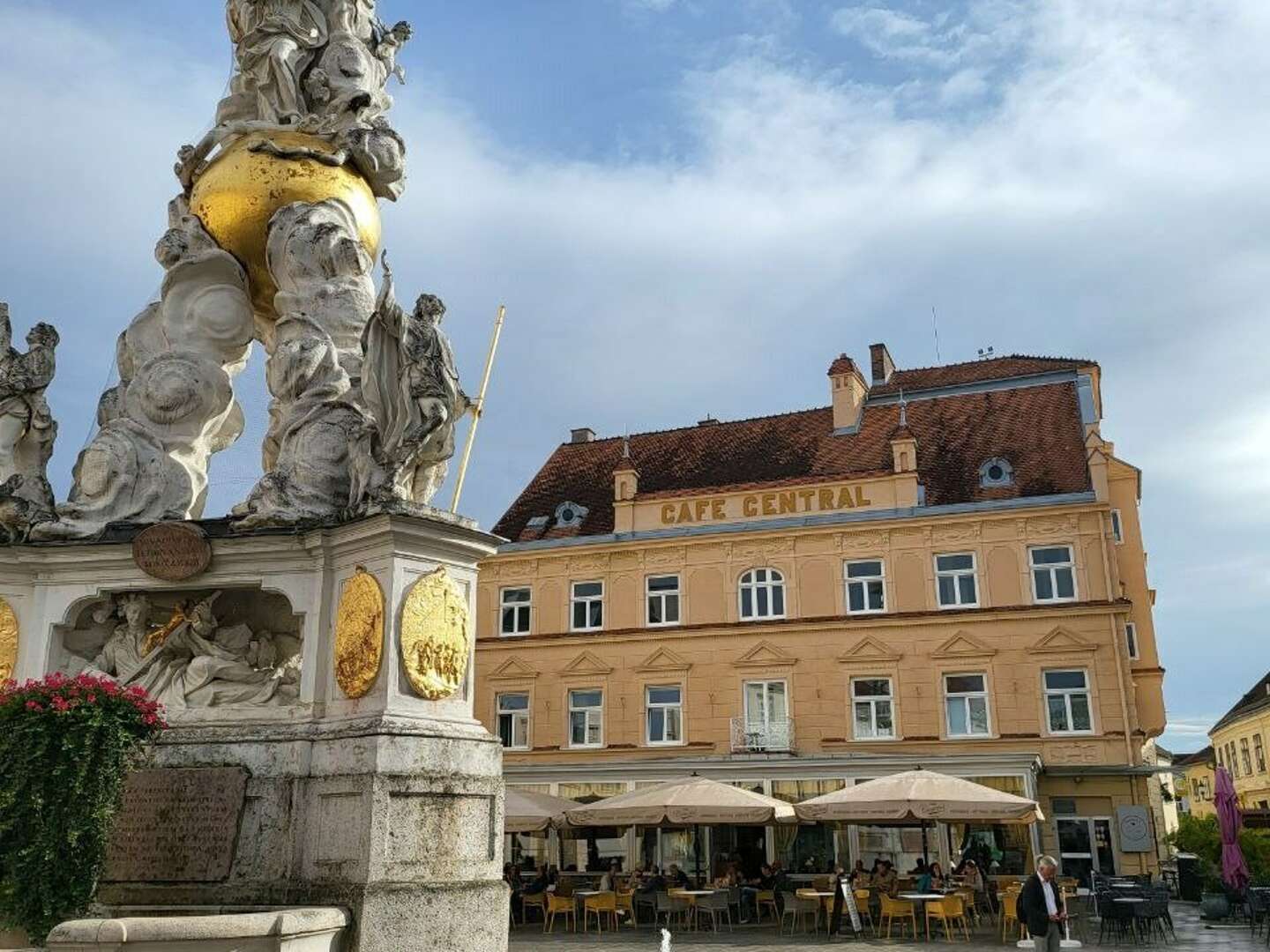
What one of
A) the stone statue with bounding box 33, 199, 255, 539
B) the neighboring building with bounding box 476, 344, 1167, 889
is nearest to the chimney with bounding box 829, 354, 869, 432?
the neighboring building with bounding box 476, 344, 1167, 889

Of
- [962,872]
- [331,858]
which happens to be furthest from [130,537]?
[962,872]

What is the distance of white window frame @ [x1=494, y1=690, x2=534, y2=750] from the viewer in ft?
105

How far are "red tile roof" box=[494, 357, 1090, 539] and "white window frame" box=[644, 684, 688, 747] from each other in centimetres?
495

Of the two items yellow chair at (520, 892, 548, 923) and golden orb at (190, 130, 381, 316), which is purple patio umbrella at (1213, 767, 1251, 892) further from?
golden orb at (190, 130, 381, 316)

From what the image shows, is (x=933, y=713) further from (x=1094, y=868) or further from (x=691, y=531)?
(x=691, y=531)

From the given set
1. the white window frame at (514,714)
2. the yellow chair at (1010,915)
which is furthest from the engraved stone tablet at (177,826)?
the white window frame at (514,714)

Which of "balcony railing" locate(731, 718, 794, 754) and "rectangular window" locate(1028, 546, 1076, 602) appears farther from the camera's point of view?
"balcony railing" locate(731, 718, 794, 754)

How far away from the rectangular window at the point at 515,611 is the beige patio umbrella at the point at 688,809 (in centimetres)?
1332

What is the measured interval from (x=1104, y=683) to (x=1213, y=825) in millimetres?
5194

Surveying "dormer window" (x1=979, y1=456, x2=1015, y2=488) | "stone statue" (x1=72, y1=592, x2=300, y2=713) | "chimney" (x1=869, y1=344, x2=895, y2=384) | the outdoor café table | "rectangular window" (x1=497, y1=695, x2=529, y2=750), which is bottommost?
the outdoor café table

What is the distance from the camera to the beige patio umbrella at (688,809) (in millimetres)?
19250

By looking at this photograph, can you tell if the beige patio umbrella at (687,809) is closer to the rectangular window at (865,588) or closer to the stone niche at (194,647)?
the rectangular window at (865,588)

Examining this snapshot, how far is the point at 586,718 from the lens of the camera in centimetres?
3178

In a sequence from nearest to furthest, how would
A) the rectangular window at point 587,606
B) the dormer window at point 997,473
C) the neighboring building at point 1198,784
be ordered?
1. the dormer window at point 997,473
2. the rectangular window at point 587,606
3. the neighboring building at point 1198,784
